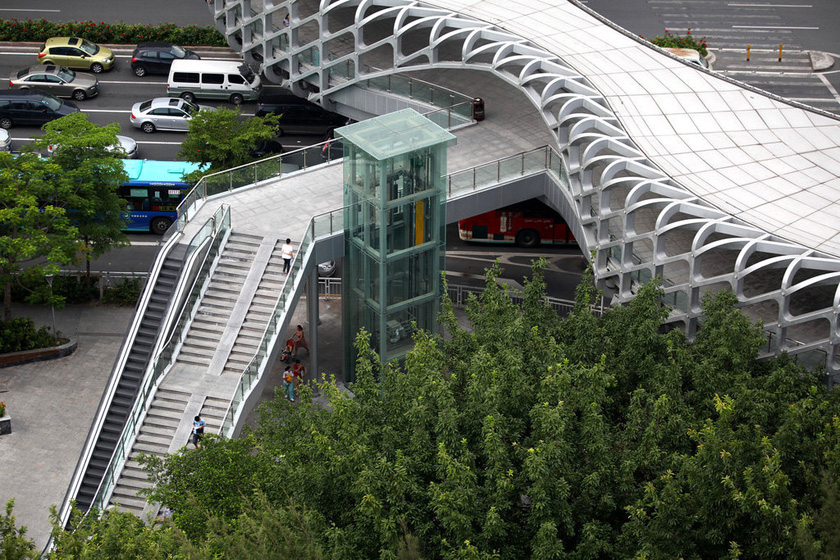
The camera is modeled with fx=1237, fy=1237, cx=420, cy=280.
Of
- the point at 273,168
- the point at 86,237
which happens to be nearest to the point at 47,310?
the point at 86,237

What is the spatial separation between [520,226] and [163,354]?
63.4 feet

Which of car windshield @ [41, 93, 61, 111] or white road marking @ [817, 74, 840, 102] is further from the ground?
white road marking @ [817, 74, 840, 102]

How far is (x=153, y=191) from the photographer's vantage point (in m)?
53.5

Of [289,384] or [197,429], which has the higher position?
[197,429]

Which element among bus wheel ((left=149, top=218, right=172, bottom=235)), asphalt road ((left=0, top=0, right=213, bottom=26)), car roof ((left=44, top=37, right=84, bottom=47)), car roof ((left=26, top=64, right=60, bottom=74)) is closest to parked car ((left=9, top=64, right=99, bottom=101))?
car roof ((left=26, top=64, right=60, bottom=74))

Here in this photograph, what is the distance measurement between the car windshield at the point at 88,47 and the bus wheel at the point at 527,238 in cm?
2777

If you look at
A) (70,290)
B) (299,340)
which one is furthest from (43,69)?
(299,340)

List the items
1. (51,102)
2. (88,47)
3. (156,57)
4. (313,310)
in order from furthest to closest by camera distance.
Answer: (88,47)
(156,57)
(51,102)
(313,310)

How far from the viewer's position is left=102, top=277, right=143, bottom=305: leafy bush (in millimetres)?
49750

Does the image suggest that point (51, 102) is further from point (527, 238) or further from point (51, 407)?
point (527, 238)

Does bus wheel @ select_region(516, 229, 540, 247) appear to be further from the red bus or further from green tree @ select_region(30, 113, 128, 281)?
green tree @ select_region(30, 113, 128, 281)

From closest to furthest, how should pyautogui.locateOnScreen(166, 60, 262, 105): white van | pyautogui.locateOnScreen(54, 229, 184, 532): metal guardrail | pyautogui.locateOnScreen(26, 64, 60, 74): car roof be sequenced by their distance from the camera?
1. pyautogui.locateOnScreen(54, 229, 184, 532): metal guardrail
2. pyautogui.locateOnScreen(166, 60, 262, 105): white van
3. pyautogui.locateOnScreen(26, 64, 60, 74): car roof

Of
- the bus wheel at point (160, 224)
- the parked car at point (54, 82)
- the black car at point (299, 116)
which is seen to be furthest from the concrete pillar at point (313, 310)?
the parked car at point (54, 82)

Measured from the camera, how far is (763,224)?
38.6 meters
